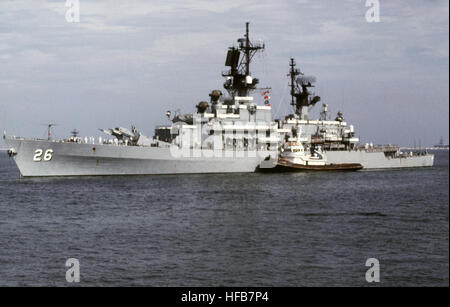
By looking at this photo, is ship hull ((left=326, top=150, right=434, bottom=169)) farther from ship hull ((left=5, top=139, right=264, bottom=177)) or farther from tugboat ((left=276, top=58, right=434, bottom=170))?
ship hull ((left=5, top=139, right=264, bottom=177))

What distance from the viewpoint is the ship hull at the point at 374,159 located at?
2509 inches

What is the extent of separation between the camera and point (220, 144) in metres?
53.9

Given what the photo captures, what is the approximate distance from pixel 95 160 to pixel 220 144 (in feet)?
42.8

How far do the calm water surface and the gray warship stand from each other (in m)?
6.54

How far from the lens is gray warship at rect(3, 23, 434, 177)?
46.6 m

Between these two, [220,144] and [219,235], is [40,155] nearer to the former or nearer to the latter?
[220,144]

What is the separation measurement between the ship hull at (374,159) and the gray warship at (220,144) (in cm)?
12

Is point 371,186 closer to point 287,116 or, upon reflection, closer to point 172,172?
point 172,172

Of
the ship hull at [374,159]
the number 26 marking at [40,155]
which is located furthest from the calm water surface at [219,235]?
the ship hull at [374,159]

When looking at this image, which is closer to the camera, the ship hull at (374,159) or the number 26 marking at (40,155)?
the number 26 marking at (40,155)

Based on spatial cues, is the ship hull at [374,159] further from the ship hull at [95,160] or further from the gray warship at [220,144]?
the ship hull at [95,160]

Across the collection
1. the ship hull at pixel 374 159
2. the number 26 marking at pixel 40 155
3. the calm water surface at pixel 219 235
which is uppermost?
the number 26 marking at pixel 40 155

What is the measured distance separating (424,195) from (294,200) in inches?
426
